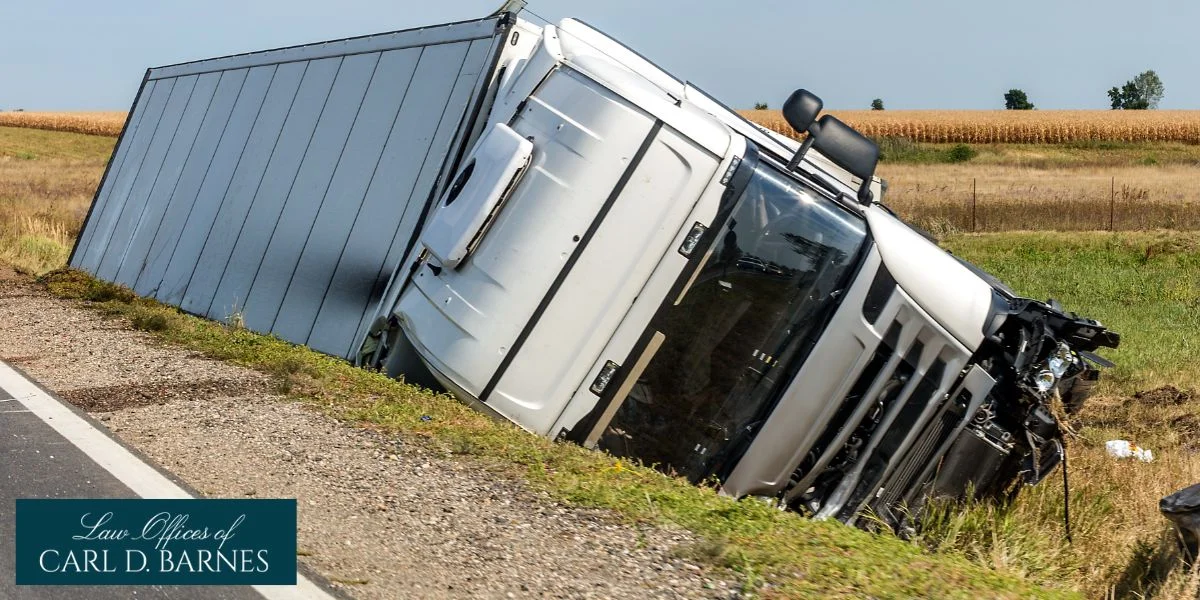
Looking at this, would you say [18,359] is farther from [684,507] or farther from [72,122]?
[72,122]

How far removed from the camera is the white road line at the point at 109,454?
449 cm

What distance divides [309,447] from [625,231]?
191 cm

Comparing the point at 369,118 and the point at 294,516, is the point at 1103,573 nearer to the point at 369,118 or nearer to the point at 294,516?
the point at 294,516

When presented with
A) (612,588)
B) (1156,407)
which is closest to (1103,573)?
(612,588)

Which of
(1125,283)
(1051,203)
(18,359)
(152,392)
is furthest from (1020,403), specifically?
(1051,203)

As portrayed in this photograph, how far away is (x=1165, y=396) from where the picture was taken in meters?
12.5

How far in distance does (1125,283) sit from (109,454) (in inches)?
723

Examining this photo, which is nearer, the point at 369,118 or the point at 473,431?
the point at 473,431

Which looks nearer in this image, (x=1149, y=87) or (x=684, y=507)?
(x=684, y=507)

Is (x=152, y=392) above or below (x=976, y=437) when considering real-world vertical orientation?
below

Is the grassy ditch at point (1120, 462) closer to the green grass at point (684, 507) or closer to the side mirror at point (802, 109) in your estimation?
the green grass at point (684, 507)

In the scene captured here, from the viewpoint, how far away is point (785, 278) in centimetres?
672

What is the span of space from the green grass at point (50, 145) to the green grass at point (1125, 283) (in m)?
40.0

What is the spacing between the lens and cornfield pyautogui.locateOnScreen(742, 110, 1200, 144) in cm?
7112
